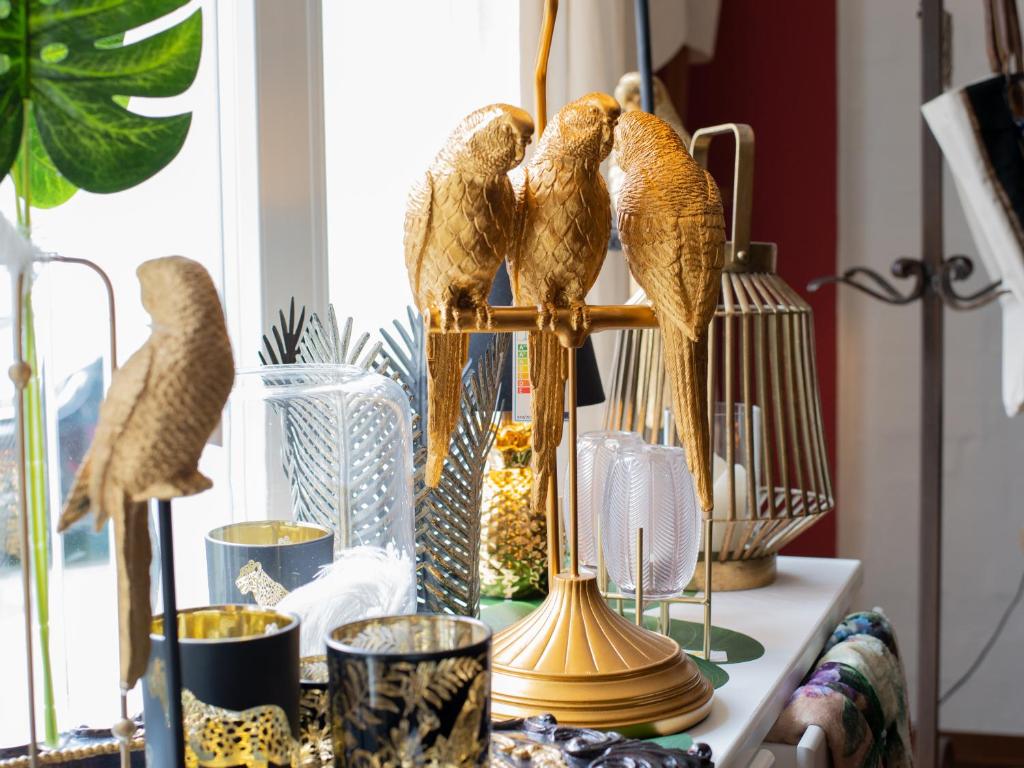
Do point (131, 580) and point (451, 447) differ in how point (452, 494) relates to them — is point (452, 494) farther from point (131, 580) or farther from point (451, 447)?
point (131, 580)

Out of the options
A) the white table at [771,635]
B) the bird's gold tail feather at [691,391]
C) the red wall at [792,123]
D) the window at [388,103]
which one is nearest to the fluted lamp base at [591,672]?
the white table at [771,635]

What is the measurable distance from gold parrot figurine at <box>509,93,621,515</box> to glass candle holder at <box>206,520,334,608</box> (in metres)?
0.25

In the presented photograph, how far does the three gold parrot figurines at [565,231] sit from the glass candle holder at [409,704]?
0.31 m

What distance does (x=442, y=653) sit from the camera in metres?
0.57

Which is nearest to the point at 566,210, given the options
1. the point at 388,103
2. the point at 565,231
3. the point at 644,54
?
the point at 565,231

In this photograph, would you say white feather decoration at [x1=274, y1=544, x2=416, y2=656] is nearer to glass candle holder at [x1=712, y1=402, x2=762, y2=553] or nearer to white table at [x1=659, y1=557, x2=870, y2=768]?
white table at [x1=659, y1=557, x2=870, y2=768]

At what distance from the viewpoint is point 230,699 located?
1.93 ft

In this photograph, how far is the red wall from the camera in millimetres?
2727

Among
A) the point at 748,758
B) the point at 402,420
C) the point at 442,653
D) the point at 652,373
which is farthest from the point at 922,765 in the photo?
the point at 442,653

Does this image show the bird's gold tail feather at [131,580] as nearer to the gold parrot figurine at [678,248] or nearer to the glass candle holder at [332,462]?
the glass candle holder at [332,462]

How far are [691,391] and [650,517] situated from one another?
0.24m

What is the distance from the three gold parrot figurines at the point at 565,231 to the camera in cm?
80

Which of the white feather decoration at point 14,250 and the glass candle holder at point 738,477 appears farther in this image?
the glass candle holder at point 738,477

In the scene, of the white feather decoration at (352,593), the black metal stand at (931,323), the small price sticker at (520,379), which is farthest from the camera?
the black metal stand at (931,323)
